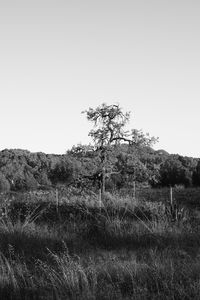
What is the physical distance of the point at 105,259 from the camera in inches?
299

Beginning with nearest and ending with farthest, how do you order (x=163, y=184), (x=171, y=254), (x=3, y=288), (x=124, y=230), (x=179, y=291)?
(x=179, y=291) < (x=3, y=288) < (x=171, y=254) < (x=124, y=230) < (x=163, y=184)

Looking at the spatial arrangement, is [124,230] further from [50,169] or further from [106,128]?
[50,169]

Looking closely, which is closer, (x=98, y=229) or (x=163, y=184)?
(x=98, y=229)

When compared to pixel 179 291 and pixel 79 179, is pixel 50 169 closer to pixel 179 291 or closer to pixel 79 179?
pixel 79 179

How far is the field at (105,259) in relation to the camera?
18.5ft

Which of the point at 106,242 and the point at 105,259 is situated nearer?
the point at 105,259

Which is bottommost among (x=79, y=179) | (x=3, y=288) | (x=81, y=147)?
(x=3, y=288)

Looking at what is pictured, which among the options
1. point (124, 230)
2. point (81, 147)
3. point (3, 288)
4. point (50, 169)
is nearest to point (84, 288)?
point (3, 288)

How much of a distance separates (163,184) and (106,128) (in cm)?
3853

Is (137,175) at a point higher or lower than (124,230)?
higher

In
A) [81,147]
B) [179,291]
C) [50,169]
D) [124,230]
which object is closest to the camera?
[179,291]

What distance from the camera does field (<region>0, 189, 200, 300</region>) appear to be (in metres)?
5.65

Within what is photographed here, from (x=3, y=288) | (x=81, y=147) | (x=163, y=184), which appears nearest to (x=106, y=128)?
(x=81, y=147)

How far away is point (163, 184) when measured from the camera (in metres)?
56.8
